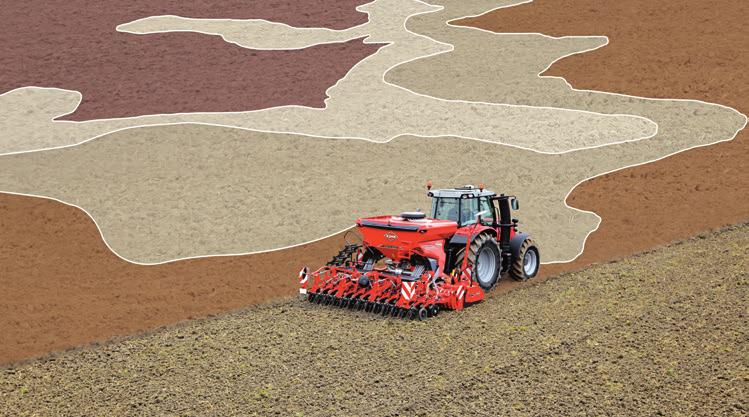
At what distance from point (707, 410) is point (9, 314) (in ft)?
45.8

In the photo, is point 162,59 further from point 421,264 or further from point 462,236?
point 421,264

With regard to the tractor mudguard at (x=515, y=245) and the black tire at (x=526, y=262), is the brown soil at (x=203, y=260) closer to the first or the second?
the black tire at (x=526, y=262)

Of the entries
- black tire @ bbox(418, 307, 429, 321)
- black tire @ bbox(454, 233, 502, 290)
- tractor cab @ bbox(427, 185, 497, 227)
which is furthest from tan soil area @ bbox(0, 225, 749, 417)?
tractor cab @ bbox(427, 185, 497, 227)

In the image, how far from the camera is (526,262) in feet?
67.1

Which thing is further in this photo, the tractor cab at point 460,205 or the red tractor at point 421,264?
the tractor cab at point 460,205

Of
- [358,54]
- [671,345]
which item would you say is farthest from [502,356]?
[358,54]

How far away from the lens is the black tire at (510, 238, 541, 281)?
65.0 ft

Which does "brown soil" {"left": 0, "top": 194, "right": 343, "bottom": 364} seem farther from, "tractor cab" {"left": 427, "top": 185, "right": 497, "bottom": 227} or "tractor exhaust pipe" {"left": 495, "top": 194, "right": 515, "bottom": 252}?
"tractor exhaust pipe" {"left": 495, "top": 194, "right": 515, "bottom": 252}

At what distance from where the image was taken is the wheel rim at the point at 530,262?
2042cm

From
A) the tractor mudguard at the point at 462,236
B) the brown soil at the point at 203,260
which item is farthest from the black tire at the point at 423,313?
the brown soil at the point at 203,260

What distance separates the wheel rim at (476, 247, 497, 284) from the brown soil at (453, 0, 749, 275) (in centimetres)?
348

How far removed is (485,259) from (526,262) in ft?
5.64

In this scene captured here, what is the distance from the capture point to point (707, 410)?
11625 millimetres

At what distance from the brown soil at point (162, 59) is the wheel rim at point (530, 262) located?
52.2 feet
